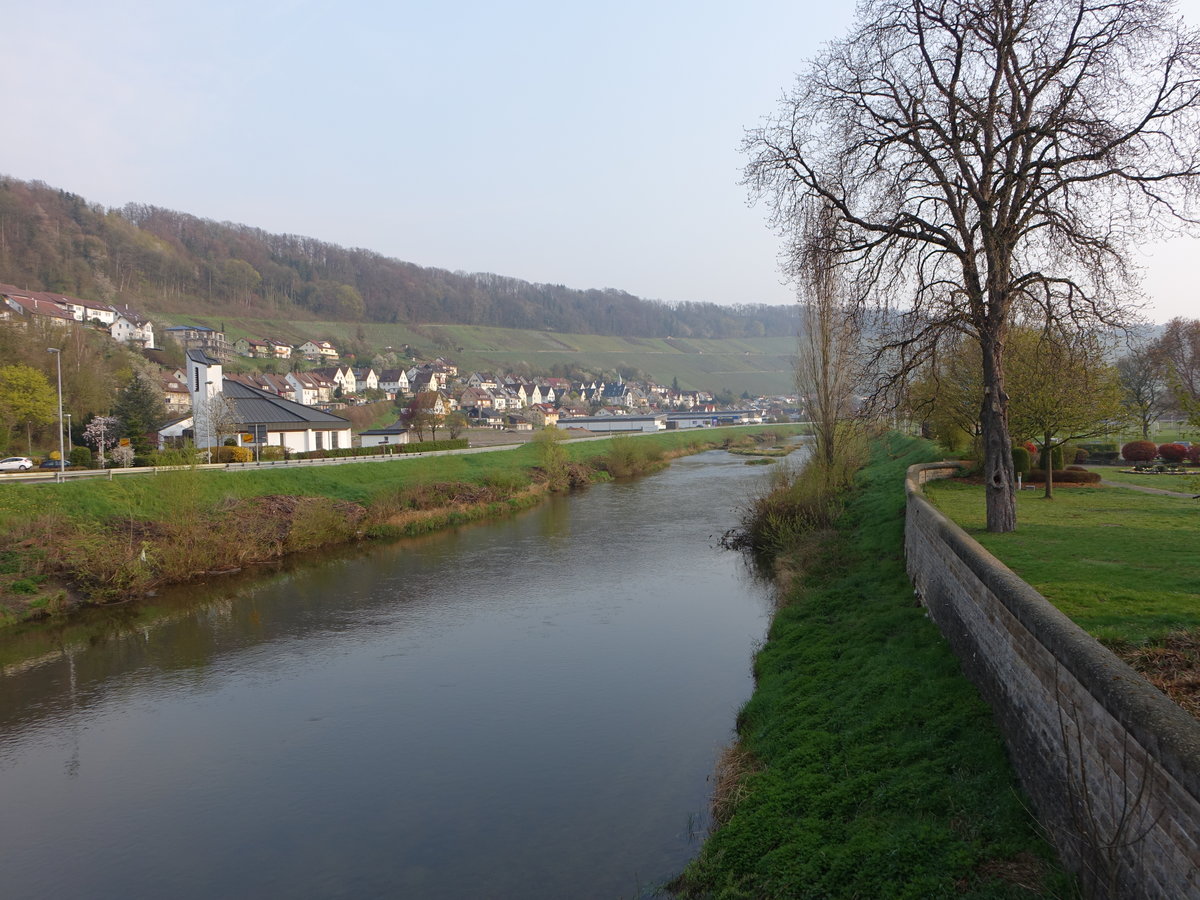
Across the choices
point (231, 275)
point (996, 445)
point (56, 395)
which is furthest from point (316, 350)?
point (996, 445)

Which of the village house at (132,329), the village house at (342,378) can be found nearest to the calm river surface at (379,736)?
the village house at (132,329)

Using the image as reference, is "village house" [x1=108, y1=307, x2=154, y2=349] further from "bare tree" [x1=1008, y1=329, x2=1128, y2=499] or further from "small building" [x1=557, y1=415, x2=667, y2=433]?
"bare tree" [x1=1008, y1=329, x2=1128, y2=499]

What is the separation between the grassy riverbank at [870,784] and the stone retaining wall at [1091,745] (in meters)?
0.34

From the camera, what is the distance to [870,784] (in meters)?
8.09

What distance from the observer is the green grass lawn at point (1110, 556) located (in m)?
8.48

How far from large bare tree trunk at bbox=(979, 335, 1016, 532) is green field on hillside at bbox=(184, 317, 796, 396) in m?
102

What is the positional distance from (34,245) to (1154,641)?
391 feet

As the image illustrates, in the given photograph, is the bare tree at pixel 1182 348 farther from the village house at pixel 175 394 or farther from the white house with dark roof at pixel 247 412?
the village house at pixel 175 394

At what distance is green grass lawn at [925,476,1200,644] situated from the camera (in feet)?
27.8

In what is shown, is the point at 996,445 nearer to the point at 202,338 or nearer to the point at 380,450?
the point at 380,450

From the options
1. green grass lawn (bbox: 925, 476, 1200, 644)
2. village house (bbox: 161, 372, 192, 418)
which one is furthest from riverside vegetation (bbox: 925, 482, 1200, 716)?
village house (bbox: 161, 372, 192, 418)

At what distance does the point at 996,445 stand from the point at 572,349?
14884 cm

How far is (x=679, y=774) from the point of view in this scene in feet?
35.6

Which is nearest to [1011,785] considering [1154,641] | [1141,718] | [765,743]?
[1154,641]
